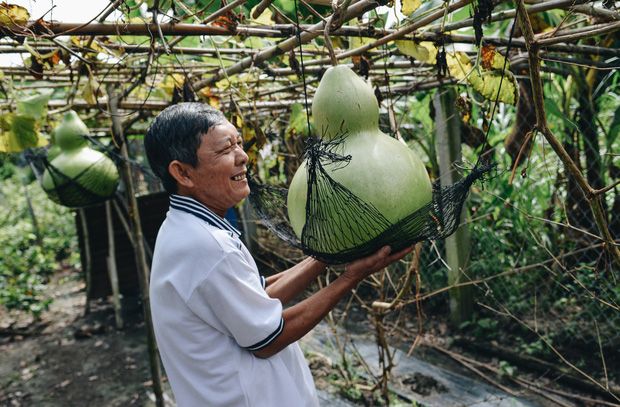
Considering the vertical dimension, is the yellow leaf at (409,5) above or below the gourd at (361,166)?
above

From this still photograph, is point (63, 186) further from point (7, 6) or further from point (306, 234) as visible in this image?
point (306, 234)

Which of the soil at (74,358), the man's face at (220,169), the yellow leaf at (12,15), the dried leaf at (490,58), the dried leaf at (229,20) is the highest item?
the yellow leaf at (12,15)

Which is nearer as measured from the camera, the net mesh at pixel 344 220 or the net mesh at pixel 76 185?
the net mesh at pixel 344 220

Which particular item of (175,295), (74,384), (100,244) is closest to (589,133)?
Result: (175,295)

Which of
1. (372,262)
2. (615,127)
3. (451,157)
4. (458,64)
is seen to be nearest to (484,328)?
(451,157)

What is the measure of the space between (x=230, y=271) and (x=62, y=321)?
585 centimetres

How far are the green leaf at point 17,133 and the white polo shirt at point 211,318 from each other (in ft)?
4.32

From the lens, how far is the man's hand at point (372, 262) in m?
1.23

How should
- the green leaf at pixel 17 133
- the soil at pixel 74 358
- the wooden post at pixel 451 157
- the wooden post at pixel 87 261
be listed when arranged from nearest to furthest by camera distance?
the green leaf at pixel 17 133 < the wooden post at pixel 451 157 < the soil at pixel 74 358 < the wooden post at pixel 87 261

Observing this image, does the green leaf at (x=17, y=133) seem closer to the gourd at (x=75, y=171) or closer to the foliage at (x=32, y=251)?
the gourd at (x=75, y=171)

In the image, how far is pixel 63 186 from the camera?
3.31 m

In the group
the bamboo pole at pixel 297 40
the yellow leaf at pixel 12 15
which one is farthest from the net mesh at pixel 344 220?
the yellow leaf at pixel 12 15

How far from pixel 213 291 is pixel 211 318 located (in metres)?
0.10

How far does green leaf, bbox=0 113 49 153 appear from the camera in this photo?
7.32 ft
